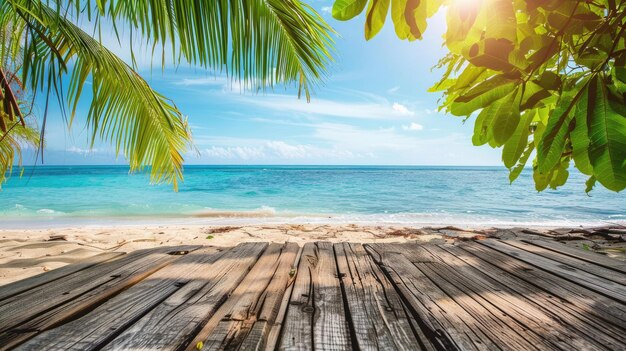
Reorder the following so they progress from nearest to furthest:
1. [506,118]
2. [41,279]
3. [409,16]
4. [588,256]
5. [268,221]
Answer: [409,16] → [506,118] → [41,279] → [588,256] → [268,221]

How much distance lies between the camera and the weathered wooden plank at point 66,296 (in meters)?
0.86

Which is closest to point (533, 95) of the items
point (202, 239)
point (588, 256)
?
point (588, 256)

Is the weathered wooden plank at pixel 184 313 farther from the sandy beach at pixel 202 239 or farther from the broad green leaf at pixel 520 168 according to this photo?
the sandy beach at pixel 202 239

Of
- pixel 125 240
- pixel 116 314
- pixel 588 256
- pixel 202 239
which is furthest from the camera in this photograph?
pixel 202 239

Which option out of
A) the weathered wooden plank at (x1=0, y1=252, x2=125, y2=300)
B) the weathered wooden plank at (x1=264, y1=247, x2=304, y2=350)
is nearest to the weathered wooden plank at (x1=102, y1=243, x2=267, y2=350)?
the weathered wooden plank at (x1=264, y1=247, x2=304, y2=350)

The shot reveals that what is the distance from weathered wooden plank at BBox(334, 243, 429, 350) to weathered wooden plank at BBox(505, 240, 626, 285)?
2.92ft

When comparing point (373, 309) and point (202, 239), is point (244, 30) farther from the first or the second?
point (202, 239)

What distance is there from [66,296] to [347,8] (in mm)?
1261

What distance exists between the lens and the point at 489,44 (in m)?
0.60

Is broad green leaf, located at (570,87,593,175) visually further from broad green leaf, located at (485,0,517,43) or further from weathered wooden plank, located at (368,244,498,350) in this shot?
weathered wooden plank, located at (368,244,498,350)

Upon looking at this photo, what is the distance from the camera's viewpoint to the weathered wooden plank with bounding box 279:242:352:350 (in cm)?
78

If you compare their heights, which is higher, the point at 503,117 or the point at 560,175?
the point at 503,117

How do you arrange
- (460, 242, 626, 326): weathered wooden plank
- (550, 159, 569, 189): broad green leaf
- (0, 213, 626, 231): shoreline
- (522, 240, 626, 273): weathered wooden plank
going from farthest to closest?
(0, 213, 626, 231): shoreline → (522, 240, 626, 273): weathered wooden plank → (550, 159, 569, 189): broad green leaf → (460, 242, 626, 326): weathered wooden plank

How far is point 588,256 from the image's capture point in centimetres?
155
